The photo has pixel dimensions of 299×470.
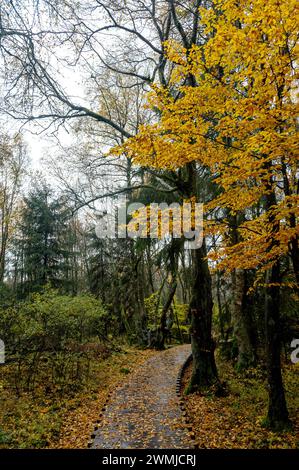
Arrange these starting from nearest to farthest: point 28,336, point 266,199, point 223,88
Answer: point 223,88 → point 266,199 → point 28,336

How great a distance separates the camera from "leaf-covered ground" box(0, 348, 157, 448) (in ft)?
18.6

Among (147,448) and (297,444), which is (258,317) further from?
(147,448)

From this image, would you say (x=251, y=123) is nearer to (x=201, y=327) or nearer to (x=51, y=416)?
(x=201, y=327)

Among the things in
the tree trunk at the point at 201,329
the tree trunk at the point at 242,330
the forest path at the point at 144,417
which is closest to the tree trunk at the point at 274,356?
the forest path at the point at 144,417

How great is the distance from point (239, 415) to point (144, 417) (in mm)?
2095

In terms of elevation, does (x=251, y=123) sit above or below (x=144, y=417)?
above

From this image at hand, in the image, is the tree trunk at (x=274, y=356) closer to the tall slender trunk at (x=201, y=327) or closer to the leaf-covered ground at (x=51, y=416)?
the tall slender trunk at (x=201, y=327)

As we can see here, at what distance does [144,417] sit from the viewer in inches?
256

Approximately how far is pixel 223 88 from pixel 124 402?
7.19m

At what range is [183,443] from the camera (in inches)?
203

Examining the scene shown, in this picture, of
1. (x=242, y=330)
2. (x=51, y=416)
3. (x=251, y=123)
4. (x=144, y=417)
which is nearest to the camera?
(x=251, y=123)

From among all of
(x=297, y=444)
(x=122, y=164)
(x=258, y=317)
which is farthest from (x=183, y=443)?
(x=122, y=164)

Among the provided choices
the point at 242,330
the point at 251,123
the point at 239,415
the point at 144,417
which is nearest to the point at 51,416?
the point at 144,417
